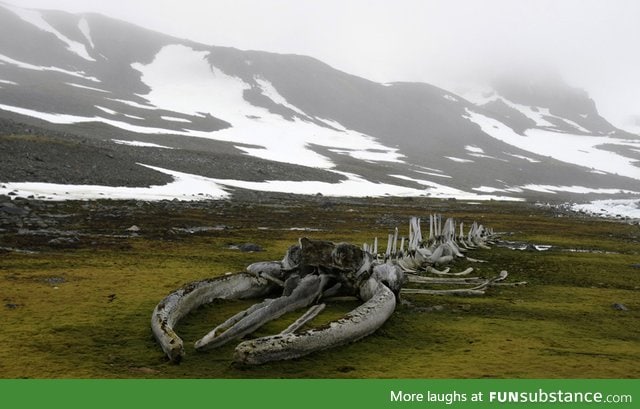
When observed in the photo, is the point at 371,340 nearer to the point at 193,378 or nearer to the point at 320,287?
the point at 320,287

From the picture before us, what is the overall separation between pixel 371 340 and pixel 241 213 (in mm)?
25405

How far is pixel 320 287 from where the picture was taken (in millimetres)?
8570

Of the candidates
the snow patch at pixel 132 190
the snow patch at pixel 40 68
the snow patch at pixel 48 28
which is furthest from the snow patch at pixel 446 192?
the snow patch at pixel 48 28

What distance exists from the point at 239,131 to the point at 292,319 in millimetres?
98256

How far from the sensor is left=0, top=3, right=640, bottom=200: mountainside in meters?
44.2

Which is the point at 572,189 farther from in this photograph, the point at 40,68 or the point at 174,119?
the point at 40,68

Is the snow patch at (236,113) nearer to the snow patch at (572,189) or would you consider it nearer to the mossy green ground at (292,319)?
the snow patch at (572,189)

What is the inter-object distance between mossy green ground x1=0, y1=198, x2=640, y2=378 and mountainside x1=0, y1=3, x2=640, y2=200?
18.0 metres

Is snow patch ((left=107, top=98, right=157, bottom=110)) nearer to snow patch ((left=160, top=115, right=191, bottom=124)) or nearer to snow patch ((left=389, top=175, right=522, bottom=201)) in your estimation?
snow patch ((left=160, top=115, right=191, bottom=124))

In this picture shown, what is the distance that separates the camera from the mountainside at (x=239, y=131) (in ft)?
145

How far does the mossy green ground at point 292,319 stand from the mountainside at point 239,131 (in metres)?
18.0

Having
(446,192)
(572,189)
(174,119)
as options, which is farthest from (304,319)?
(572,189)

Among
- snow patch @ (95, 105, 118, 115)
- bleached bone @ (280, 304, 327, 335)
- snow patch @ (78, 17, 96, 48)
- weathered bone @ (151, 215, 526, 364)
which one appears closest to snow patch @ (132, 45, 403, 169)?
snow patch @ (95, 105, 118, 115)

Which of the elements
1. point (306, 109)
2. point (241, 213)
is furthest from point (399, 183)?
point (306, 109)
